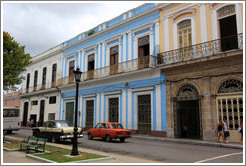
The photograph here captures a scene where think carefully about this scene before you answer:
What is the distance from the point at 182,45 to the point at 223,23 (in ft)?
9.49

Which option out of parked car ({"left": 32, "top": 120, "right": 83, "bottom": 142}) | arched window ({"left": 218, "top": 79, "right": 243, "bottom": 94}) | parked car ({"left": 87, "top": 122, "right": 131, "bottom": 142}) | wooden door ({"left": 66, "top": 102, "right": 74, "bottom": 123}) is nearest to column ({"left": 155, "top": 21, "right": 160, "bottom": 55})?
arched window ({"left": 218, "top": 79, "right": 243, "bottom": 94})

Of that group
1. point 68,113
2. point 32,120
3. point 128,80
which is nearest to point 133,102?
point 128,80

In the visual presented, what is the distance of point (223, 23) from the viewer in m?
14.2

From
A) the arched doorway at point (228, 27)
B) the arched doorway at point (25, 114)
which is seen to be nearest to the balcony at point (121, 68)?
the arched doorway at point (228, 27)

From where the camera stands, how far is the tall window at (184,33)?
1579 centimetres

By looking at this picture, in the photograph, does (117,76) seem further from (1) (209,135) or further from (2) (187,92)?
(1) (209,135)

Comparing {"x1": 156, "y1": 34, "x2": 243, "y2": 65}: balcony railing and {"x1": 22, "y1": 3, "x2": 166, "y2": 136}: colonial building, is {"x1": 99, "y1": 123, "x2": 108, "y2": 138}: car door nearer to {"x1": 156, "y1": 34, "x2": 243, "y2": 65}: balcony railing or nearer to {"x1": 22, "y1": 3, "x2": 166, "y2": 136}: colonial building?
{"x1": 22, "y1": 3, "x2": 166, "y2": 136}: colonial building

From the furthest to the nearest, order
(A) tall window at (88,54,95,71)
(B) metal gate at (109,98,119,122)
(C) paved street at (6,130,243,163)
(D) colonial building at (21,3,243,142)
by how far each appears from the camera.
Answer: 1. (A) tall window at (88,54,95,71)
2. (B) metal gate at (109,98,119,122)
3. (D) colonial building at (21,3,243,142)
4. (C) paved street at (6,130,243,163)

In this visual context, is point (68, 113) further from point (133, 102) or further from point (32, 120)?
point (133, 102)

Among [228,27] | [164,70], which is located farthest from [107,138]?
[228,27]

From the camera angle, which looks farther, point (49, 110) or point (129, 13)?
point (49, 110)

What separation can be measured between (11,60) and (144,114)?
31.5 feet

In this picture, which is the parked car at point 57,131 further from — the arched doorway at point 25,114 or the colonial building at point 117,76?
the arched doorway at point 25,114

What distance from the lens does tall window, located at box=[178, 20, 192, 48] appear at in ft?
51.8
